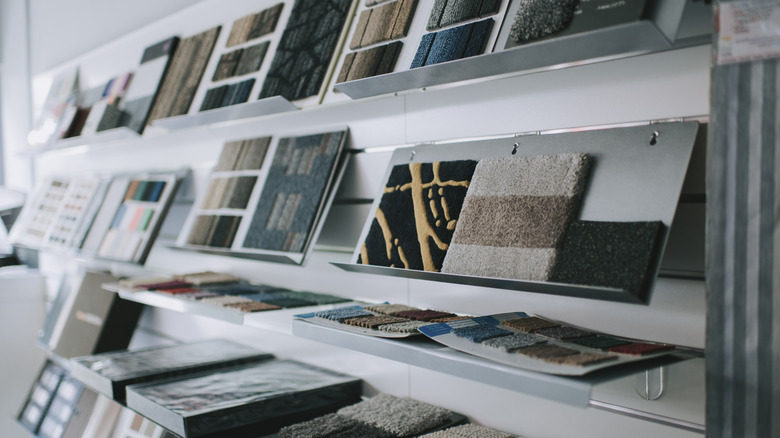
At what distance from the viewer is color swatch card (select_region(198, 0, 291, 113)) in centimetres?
196

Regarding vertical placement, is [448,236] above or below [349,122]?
below

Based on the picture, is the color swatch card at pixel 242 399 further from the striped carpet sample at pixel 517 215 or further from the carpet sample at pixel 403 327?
the striped carpet sample at pixel 517 215

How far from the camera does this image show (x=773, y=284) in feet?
2.73

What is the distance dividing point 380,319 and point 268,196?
722mm

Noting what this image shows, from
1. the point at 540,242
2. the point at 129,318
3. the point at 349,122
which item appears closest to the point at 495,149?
the point at 540,242

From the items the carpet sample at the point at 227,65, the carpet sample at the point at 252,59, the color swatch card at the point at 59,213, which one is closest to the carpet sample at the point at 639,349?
the carpet sample at the point at 252,59

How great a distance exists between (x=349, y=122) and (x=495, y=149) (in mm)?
614

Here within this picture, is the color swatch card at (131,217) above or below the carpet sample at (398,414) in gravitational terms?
above

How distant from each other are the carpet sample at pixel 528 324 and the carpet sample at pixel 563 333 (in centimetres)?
1

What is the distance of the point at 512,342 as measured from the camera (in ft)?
3.45

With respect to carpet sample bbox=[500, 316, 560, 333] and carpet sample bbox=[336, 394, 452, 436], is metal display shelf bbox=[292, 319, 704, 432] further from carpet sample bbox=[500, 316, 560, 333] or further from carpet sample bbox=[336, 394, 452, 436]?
carpet sample bbox=[336, 394, 452, 436]

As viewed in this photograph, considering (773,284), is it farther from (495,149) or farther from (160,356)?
(160,356)

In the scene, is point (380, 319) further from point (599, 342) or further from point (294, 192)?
point (294, 192)

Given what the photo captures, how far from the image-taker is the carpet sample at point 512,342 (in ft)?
3.36
